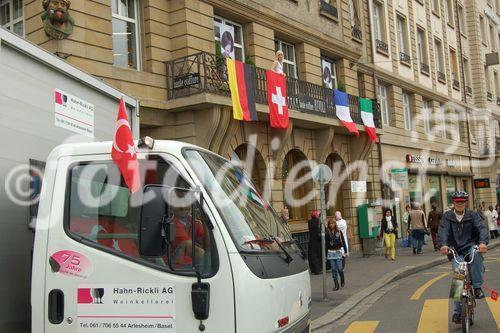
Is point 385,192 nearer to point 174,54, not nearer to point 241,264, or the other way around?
point 174,54

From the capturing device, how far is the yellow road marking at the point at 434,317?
7.52 meters

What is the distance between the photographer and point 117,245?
368cm

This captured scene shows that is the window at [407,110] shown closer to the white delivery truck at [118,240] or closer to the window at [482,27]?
the window at [482,27]

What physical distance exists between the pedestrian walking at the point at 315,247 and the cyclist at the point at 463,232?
7.71 m

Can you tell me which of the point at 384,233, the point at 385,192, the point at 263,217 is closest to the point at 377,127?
the point at 385,192

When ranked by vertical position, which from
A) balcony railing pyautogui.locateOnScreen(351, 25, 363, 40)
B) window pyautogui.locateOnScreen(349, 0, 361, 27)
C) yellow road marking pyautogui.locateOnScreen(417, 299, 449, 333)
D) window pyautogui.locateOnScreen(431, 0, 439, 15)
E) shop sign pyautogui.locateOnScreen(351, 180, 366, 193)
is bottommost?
yellow road marking pyautogui.locateOnScreen(417, 299, 449, 333)

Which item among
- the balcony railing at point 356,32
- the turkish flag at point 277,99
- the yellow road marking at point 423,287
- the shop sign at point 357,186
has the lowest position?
the yellow road marking at point 423,287

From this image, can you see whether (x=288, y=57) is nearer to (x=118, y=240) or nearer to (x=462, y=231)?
(x=462, y=231)

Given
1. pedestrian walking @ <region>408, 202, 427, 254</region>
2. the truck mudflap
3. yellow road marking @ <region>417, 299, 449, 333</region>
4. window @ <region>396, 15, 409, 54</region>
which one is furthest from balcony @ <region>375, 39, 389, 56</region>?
the truck mudflap

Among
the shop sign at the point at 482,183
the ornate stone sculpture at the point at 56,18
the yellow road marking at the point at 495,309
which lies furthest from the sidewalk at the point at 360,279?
the shop sign at the point at 482,183

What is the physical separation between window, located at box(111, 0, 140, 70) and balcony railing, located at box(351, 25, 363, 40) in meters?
12.1

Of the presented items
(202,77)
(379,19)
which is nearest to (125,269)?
(202,77)

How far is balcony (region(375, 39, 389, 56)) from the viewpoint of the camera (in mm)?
26272

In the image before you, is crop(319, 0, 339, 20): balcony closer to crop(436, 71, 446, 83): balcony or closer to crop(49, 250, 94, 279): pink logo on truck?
crop(436, 71, 446, 83): balcony
